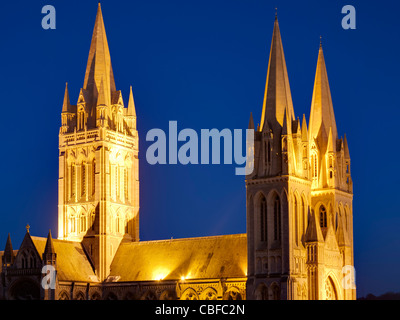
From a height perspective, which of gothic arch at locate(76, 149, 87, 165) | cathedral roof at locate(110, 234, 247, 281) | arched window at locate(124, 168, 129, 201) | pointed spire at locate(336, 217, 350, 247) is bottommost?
cathedral roof at locate(110, 234, 247, 281)

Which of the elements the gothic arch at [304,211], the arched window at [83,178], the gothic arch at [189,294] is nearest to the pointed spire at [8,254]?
the arched window at [83,178]

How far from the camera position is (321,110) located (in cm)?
11406

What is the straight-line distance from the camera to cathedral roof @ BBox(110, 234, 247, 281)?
10931 cm

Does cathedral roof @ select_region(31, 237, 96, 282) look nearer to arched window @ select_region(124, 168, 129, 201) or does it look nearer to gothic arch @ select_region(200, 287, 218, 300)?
arched window @ select_region(124, 168, 129, 201)

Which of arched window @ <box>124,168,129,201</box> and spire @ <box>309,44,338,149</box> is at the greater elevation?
spire @ <box>309,44,338,149</box>

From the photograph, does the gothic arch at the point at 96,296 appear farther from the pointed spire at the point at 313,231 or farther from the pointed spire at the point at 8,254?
the pointed spire at the point at 313,231

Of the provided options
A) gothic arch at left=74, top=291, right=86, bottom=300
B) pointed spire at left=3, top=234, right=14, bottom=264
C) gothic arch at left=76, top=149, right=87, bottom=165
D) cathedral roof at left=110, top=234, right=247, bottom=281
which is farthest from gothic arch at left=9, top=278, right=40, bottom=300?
gothic arch at left=76, top=149, right=87, bottom=165

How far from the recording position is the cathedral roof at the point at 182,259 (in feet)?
359

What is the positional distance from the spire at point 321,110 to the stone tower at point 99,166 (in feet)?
85.8
